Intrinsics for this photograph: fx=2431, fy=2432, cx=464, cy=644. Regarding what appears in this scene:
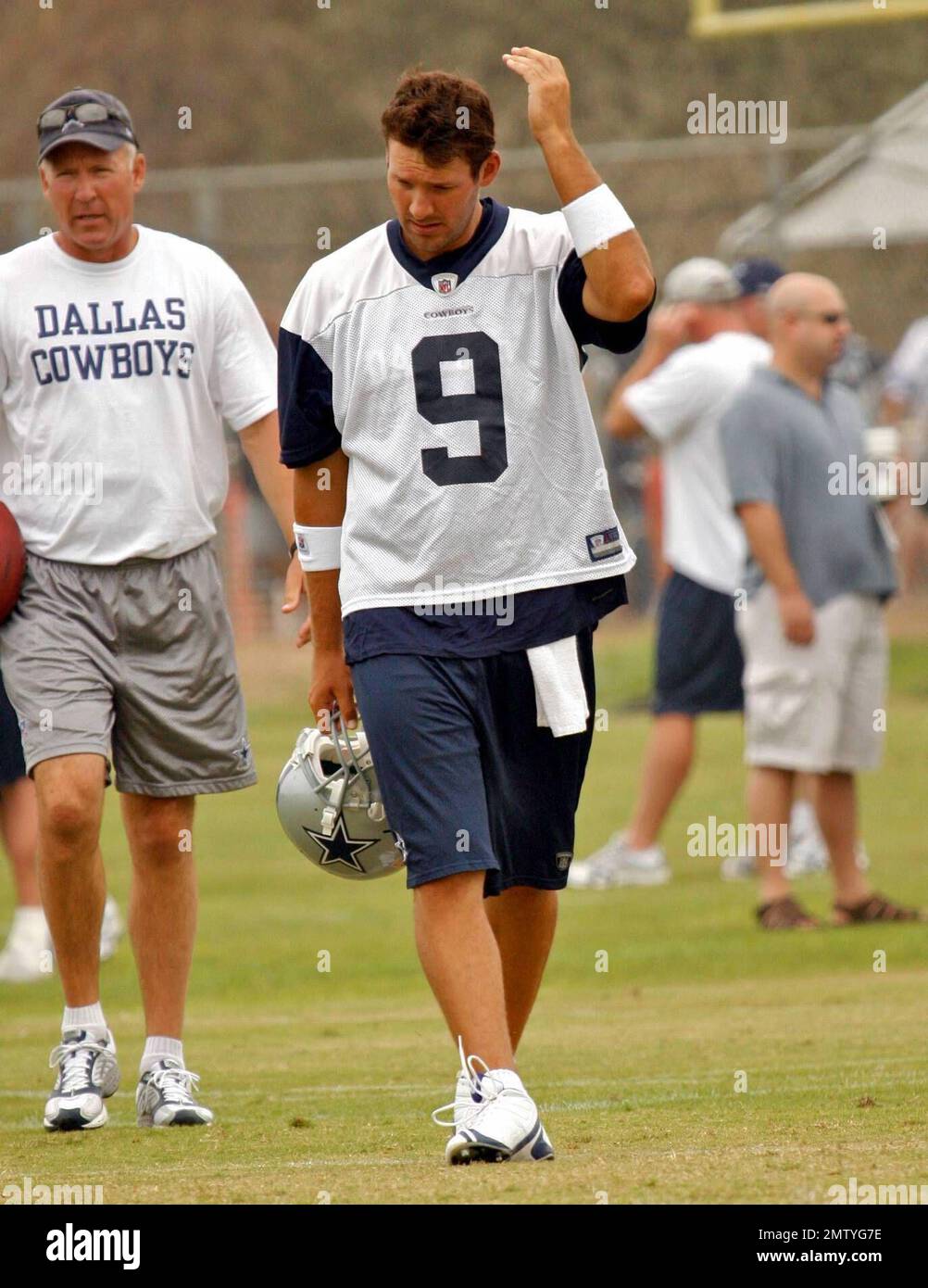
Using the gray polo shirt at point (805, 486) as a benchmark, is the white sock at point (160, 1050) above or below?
below

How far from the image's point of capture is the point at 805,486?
9695mm

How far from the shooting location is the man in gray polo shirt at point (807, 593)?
949cm

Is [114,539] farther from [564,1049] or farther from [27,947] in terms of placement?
[27,947]

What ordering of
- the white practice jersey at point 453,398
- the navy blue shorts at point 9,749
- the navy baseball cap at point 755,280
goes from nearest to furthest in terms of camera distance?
the white practice jersey at point 453,398 < the navy blue shorts at point 9,749 < the navy baseball cap at point 755,280

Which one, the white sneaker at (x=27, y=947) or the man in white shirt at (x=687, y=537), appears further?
the man in white shirt at (x=687, y=537)

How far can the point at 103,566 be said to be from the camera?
234 inches

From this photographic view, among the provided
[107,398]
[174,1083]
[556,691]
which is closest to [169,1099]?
[174,1083]

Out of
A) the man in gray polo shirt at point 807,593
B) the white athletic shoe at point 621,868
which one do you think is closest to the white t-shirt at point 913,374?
the white athletic shoe at point 621,868

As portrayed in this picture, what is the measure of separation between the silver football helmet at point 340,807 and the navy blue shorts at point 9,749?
9.75ft

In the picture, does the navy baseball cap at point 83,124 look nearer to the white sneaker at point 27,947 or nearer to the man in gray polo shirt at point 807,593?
the white sneaker at point 27,947

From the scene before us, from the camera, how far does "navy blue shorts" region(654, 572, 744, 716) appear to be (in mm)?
10562

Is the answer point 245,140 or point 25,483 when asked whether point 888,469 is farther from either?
point 245,140

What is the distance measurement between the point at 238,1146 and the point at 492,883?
2.77ft
